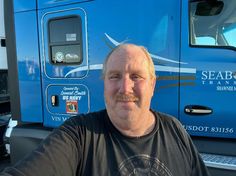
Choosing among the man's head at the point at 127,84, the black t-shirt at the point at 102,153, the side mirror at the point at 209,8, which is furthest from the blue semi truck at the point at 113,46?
the man's head at the point at 127,84

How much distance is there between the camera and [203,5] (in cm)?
285

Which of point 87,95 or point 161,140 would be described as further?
point 87,95

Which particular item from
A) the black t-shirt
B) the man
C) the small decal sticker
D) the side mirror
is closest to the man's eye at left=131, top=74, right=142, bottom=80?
the man

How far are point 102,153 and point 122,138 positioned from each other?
0.37 ft

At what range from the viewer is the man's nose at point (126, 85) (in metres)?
1.42

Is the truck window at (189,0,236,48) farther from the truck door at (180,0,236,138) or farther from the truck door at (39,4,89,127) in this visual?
the truck door at (39,4,89,127)

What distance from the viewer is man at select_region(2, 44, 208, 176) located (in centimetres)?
136

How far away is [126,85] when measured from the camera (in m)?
1.42

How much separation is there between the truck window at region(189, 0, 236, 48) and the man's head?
60.2 inches

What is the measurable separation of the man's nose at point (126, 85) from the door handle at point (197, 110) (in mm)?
1601

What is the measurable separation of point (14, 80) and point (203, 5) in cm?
234

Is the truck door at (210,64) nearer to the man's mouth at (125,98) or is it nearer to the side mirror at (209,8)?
the side mirror at (209,8)

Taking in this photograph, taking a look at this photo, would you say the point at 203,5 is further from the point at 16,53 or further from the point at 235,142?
the point at 16,53

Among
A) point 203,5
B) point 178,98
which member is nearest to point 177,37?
point 203,5
